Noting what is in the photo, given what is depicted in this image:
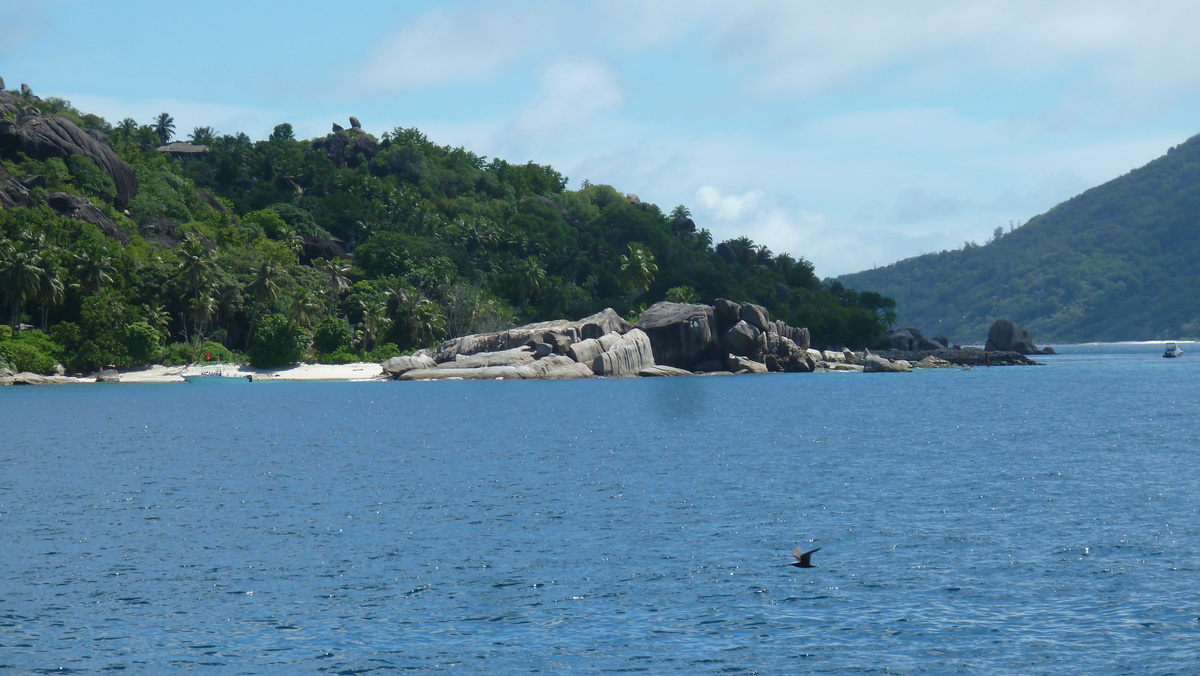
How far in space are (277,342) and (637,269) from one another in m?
57.2

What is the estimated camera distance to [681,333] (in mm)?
114812

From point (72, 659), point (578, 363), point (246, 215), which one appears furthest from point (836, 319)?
point (72, 659)

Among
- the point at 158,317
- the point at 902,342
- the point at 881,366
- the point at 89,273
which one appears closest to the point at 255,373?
the point at 158,317

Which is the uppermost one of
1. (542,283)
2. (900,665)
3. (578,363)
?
(542,283)

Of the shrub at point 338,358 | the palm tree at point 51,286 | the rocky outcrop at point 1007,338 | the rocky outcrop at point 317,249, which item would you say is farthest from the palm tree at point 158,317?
the rocky outcrop at point 1007,338

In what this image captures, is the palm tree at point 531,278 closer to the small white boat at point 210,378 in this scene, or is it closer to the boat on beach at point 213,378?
the boat on beach at point 213,378

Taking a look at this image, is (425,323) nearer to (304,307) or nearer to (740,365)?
(304,307)

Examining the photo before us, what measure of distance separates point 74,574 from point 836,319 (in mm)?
134125

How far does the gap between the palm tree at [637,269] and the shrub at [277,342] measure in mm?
53249

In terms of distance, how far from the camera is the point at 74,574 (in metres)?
24.6

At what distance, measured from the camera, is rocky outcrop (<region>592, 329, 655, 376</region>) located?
111 meters

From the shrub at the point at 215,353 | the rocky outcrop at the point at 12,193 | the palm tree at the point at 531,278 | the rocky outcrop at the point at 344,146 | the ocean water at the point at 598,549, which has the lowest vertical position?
the ocean water at the point at 598,549

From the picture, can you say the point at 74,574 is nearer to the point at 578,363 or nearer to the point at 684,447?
the point at 684,447

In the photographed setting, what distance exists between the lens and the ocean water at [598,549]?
19188 millimetres
